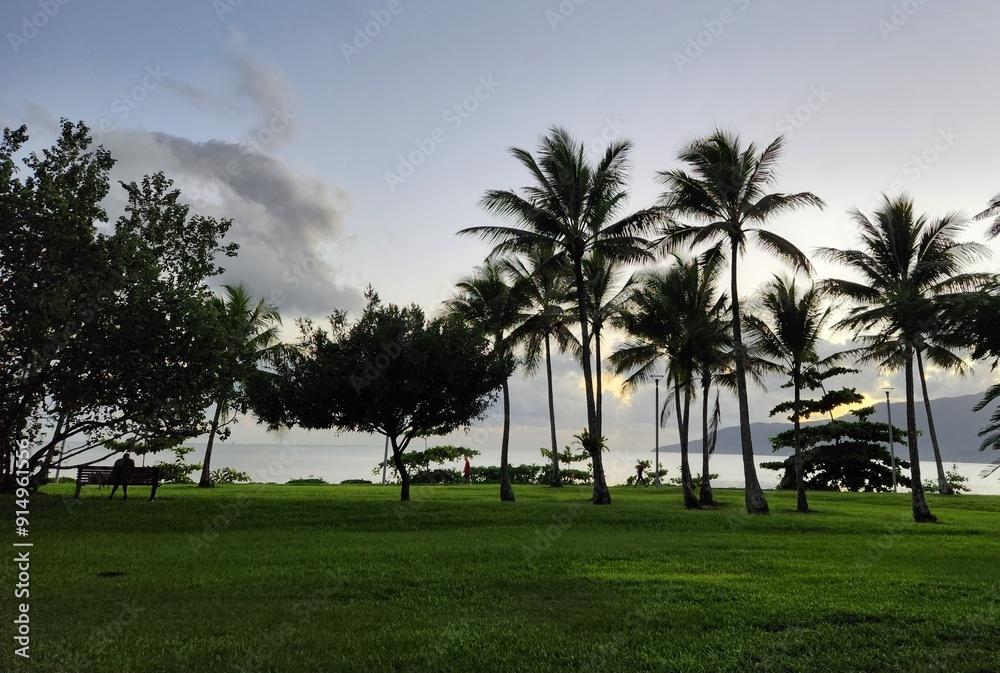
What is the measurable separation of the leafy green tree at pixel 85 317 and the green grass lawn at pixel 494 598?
302cm

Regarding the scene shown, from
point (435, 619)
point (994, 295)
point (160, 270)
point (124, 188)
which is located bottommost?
point (435, 619)

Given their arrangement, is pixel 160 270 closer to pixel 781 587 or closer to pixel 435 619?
pixel 435 619

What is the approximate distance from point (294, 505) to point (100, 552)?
8867 millimetres

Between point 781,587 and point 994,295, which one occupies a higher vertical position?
point 994,295

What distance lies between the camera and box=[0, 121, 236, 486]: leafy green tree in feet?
52.6

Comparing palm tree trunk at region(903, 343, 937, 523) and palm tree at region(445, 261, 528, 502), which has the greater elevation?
palm tree at region(445, 261, 528, 502)

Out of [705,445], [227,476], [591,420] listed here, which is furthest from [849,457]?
[227,476]

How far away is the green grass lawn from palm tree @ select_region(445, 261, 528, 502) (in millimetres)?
13308

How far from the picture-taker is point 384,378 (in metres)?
23.8

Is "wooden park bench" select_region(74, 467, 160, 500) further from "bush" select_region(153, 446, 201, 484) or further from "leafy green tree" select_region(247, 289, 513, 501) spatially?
"bush" select_region(153, 446, 201, 484)

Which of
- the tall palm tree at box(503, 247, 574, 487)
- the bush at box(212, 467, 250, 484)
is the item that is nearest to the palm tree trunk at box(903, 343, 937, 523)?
the tall palm tree at box(503, 247, 574, 487)

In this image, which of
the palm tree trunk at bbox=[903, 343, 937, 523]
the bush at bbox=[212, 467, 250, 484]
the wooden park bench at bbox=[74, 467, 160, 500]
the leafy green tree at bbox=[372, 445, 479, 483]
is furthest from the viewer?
the leafy green tree at bbox=[372, 445, 479, 483]

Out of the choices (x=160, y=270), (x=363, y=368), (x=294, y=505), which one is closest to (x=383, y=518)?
(x=294, y=505)

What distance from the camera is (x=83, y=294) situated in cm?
1722
